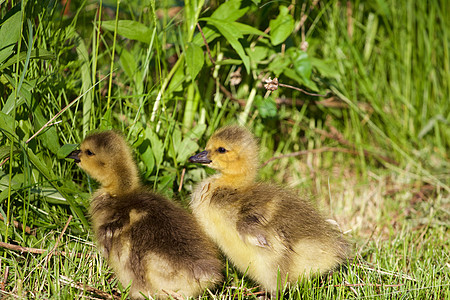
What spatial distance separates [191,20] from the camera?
312 centimetres

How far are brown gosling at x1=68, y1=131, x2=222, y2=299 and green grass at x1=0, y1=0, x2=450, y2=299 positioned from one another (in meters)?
0.19

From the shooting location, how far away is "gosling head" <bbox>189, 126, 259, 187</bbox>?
8.73 feet

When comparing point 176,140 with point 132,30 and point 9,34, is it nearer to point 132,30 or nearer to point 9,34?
point 132,30

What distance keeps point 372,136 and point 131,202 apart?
2.71m

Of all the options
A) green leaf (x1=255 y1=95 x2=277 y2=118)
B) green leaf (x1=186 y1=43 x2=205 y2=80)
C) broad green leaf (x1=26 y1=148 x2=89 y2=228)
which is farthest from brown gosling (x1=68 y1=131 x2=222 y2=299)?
green leaf (x1=255 y1=95 x2=277 y2=118)

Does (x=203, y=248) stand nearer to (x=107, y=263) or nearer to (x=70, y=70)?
(x=107, y=263)

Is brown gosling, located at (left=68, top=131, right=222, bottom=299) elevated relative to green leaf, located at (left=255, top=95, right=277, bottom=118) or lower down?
elevated

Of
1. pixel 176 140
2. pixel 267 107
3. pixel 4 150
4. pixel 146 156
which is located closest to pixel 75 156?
pixel 4 150

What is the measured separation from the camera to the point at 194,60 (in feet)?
9.20

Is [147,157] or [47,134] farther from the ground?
[47,134]

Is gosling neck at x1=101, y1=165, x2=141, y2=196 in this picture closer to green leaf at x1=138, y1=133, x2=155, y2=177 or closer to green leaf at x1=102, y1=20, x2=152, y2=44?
green leaf at x1=138, y1=133, x2=155, y2=177

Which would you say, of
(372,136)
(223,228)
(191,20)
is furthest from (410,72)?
(223,228)

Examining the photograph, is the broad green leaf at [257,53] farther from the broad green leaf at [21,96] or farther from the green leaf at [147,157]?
the broad green leaf at [21,96]

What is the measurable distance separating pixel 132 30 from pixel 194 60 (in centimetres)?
43
